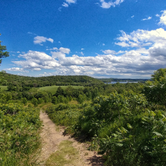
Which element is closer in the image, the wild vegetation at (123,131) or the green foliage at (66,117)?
the wild vegetation at (123,131)

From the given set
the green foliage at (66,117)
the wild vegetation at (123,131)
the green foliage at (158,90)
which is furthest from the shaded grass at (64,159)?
the green foliage at (66,117)

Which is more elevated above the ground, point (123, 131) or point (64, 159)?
point (123, 131)

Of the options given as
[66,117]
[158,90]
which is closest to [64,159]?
[158,90]

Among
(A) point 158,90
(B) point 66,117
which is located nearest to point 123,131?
(A) point 158,90

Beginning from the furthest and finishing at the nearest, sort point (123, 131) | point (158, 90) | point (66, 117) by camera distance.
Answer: point (66, 117) → point (158, 90) → point (123, 131)

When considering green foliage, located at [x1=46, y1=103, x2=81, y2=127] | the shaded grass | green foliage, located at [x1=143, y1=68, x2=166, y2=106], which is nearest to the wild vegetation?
green foliage, located at [x1=143, y1=68, x2=166, y2=106]

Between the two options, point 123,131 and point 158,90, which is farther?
point 158,90

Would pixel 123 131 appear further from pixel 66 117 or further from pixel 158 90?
pixel 66 117

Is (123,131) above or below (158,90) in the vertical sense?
below

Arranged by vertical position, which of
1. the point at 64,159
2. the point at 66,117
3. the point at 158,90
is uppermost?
the point at 158,90

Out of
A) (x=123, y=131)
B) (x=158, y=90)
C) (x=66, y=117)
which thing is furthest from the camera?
(x=66, y=117)

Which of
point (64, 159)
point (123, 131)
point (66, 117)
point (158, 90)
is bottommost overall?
point (66, 117)

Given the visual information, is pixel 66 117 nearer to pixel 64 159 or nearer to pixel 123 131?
pixel 64 159

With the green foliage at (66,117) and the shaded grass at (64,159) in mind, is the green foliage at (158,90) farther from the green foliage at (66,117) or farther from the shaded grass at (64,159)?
the green foliage at (66,117)
